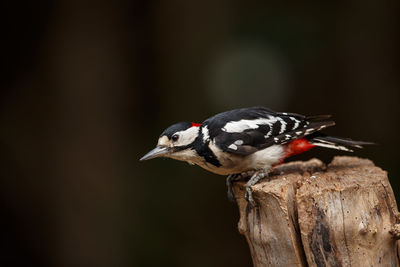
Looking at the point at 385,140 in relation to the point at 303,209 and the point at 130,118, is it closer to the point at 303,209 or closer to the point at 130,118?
the point at 130,118

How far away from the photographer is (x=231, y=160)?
9.79ft

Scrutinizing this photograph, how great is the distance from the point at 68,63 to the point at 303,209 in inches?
179

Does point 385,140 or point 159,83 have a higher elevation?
point 159,83

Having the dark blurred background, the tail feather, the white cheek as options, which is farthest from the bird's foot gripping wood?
the dark blurred background

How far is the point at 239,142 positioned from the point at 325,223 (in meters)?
0.92

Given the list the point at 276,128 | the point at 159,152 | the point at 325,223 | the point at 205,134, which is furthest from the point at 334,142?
the point at 159,152

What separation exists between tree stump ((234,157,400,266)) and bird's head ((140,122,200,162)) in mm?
692

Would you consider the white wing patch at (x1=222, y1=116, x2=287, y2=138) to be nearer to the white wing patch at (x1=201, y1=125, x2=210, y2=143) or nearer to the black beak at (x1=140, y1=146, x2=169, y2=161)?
the white wing patch at (x1=201, y1=125, x2=210, y2=143)

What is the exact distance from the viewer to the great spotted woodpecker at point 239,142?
3004mm

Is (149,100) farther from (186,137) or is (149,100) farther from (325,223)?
(325,223)

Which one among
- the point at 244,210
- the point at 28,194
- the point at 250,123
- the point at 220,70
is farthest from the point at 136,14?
the point at 244,210

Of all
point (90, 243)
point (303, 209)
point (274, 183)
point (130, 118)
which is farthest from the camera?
point (130, 118)

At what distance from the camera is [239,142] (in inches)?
119

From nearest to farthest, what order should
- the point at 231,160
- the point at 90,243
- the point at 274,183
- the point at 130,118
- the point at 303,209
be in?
the point at 303,209, the point at 274,183, the point at 231,160, the point at 90,243, the point at 130,118
